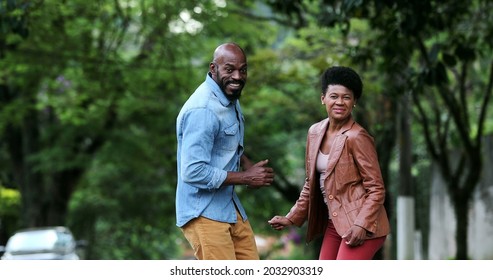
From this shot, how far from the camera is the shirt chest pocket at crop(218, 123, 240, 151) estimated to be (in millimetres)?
5629

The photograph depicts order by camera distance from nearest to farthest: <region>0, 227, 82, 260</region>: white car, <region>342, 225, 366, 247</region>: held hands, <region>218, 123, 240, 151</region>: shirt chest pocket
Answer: <region>342, 225, 366, 247</region>: held hands
<region>218, 123, 240, 151</region>: shirt chest pocket
<region>0, 227, 82, 260</region>: white car

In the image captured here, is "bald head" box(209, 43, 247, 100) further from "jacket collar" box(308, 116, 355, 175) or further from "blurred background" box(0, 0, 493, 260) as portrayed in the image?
"blurred background" box(0, 0, 493, 260)

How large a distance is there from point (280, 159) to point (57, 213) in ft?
21.1

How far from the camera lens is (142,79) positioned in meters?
19.6

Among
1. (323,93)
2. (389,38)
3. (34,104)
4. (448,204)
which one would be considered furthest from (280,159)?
(323,93)

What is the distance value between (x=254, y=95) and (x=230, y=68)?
1295 cm

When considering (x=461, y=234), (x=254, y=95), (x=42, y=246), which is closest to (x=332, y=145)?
(x=461, y=234)

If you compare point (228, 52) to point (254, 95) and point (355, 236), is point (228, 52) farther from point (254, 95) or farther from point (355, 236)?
point (254, 95)

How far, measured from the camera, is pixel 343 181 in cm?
548

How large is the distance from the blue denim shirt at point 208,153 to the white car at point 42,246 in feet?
49.0

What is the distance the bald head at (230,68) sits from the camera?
5.64 m

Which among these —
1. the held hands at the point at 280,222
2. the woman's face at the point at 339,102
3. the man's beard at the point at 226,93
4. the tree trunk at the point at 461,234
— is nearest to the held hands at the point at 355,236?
the held hands at the point at 280,222

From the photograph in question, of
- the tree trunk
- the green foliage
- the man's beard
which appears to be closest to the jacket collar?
the man's beard

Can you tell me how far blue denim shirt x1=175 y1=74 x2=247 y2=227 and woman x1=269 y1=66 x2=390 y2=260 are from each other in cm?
38
